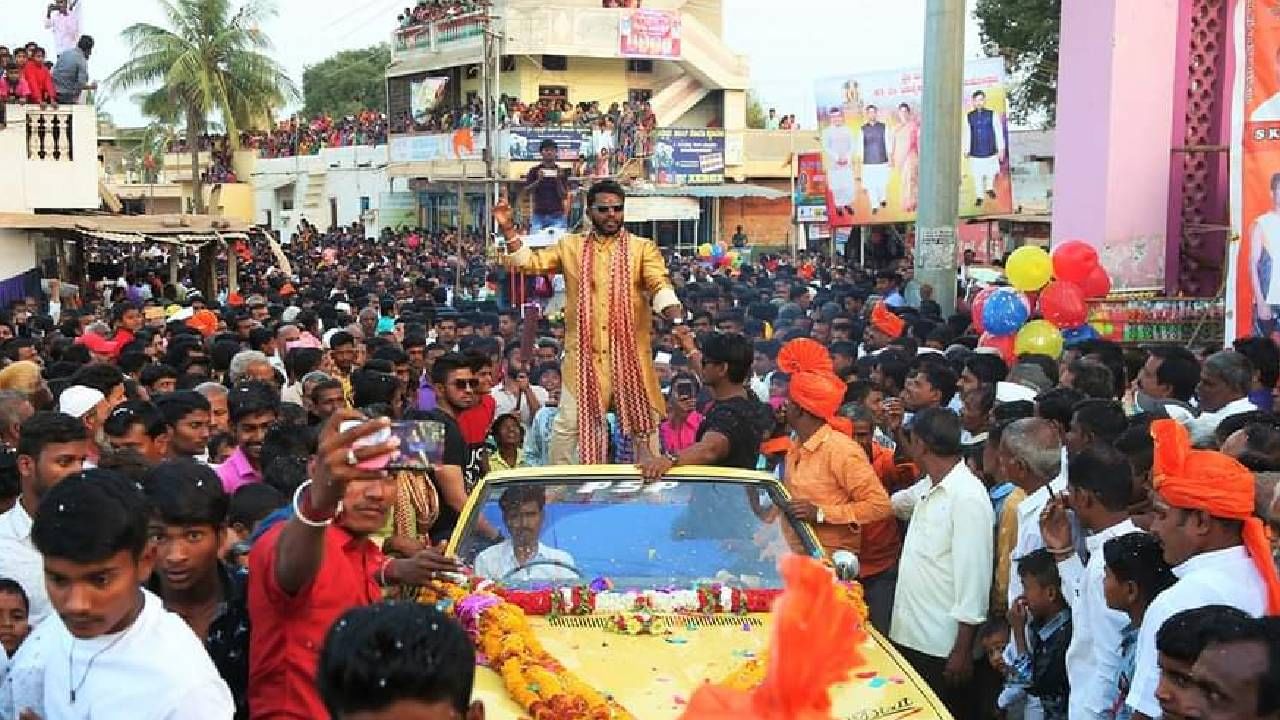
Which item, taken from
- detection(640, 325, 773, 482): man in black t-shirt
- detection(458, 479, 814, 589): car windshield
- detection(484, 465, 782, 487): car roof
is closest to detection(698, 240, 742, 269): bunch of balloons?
detection(640, 325, 773, 482): man in black t-shirt

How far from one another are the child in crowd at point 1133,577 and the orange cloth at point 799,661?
247cm

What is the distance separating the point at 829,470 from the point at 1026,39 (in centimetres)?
2854

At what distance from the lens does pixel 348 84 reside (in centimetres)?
7044

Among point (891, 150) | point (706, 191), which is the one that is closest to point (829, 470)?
point (891, 150)

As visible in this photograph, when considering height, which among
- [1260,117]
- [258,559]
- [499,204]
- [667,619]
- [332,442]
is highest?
[1260,117]

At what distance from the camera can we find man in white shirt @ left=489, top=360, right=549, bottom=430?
1035 centimetres

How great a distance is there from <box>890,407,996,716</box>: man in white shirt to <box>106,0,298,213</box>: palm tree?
35.7m

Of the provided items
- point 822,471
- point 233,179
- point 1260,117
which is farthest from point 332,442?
point 233,179

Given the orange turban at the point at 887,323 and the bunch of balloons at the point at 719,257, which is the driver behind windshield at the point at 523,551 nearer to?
the orange turban at the point at 887,323

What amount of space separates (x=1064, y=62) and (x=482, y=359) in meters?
7.71

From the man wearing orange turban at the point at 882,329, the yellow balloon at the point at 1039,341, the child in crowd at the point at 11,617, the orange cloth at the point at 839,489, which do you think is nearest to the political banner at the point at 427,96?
the man wearing orange turban at the point at 882,329

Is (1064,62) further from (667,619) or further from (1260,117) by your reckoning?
(667,619)

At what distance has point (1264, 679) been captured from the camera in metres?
3.58

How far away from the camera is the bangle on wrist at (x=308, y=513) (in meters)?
3.22
